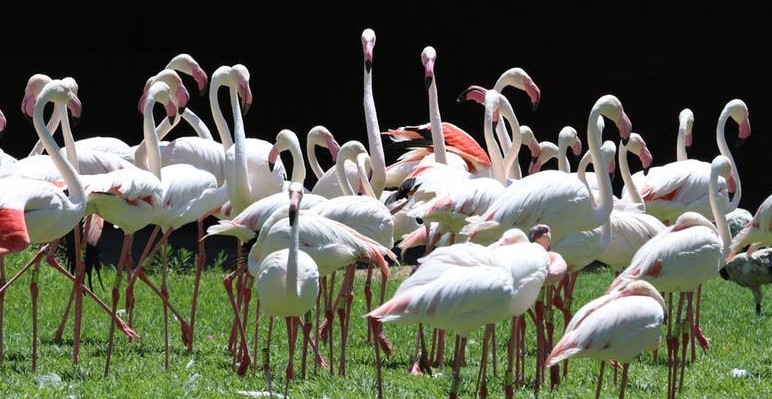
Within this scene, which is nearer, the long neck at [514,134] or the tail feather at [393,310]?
the tail feather at [393,310]

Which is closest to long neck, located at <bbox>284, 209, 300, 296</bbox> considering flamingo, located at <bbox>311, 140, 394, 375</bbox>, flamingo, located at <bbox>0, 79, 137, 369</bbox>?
flamingo, located at <bbox>311, 140, 394, 375</bbox>

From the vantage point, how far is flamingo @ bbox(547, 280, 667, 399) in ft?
14.8

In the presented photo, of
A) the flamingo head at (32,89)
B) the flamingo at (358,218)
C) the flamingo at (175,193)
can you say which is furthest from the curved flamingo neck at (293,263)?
the flamingo head at (32,89)

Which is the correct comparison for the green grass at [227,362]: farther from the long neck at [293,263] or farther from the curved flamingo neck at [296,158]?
the curved flamingo neck at [296,158]

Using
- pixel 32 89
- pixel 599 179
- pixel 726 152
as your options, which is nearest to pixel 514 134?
pixel 599 179

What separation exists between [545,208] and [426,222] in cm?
85

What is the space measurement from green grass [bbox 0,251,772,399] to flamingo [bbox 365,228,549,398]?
2.58 feet

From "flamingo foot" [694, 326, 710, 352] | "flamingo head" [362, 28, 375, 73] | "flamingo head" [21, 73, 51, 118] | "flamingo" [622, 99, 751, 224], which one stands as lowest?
"flamingo foot" [694, 326, 710, 352]

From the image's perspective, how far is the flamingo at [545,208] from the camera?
5555 mm

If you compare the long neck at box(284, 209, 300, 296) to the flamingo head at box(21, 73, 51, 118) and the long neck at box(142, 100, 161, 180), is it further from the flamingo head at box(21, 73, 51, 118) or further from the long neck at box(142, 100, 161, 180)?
the flamingo head at box(21, 73, 51, 118)

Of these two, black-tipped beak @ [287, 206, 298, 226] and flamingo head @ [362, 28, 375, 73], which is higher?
flamingo head @ [362, 28, 375, 73]

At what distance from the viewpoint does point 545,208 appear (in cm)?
557

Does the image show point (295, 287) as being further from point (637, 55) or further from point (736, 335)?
point (637, 55)

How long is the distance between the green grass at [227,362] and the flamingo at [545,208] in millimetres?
668
